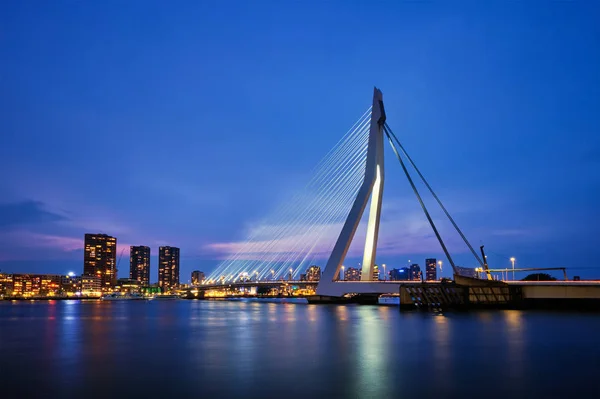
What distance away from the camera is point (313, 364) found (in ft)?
57.6

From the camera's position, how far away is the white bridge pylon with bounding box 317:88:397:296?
51938mm

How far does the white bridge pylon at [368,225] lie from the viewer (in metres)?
51.9

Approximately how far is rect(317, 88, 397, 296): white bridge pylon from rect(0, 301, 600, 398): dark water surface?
2311cm

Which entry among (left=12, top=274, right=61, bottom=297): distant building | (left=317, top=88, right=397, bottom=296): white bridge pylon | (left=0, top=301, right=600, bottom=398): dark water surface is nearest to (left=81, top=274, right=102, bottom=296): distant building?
(left=12, top=274, right=61, bottom=297): distant building

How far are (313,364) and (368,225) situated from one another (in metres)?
36.7

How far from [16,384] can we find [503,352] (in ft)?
51.2

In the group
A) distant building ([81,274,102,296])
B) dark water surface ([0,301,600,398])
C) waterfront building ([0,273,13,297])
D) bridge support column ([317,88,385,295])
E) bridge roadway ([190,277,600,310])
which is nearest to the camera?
dark water surface ([0,301,600,398])

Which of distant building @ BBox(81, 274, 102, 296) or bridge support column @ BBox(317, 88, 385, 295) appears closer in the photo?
bridge support column @ BBox(317, 88, 385, 295)

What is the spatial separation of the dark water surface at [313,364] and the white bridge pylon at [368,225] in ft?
75.8

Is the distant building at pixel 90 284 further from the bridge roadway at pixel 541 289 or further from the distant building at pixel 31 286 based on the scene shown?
the bridge roadway at pixel 541 289

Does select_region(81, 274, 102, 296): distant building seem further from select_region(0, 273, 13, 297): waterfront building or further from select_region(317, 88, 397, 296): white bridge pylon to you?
select_region(317, 88, 397, 296): white bridge pylon

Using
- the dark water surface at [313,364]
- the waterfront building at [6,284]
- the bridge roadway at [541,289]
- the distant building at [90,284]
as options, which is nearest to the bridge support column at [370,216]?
the bridge roadway at [541,289]

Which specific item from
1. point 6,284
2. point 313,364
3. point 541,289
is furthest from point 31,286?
point 313,364

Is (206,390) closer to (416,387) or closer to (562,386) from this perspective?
(416,387)
